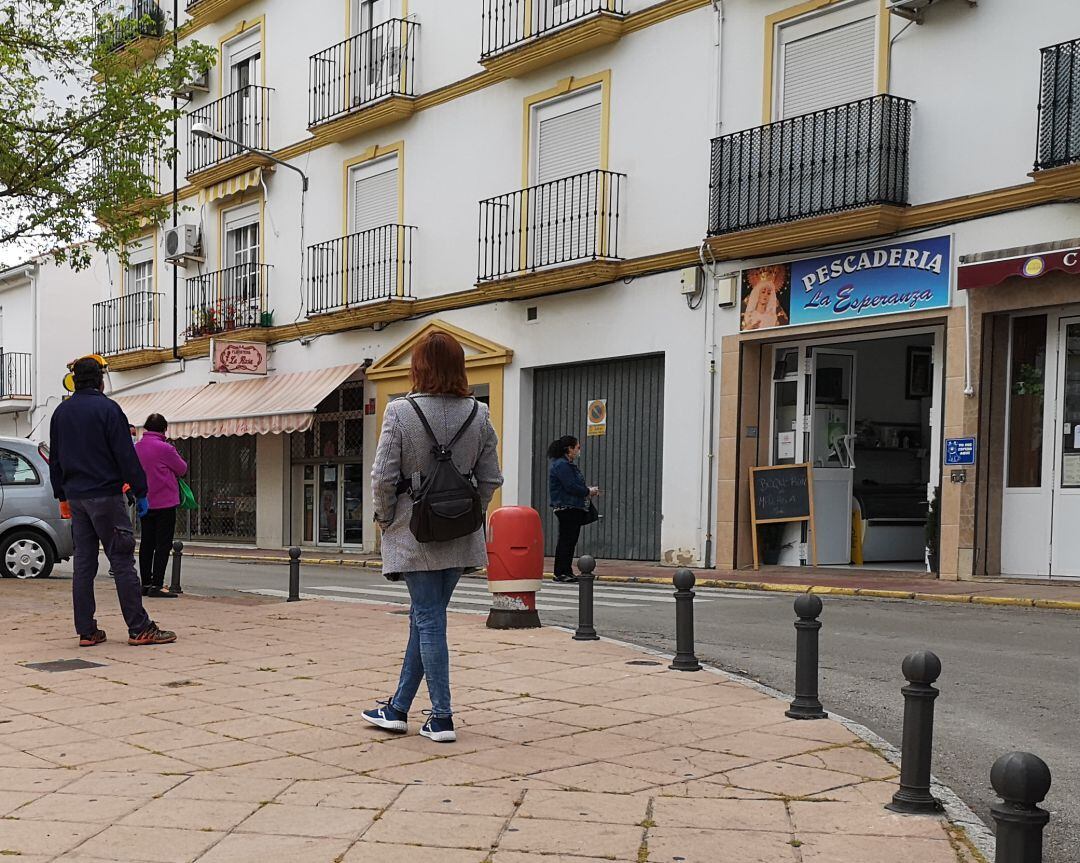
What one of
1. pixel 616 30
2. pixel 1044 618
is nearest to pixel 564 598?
pixel 1044 618

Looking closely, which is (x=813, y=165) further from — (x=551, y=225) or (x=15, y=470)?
(x=15, y=470)

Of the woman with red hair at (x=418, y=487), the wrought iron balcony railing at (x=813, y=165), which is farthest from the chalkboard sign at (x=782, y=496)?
the woman with red hair at (x=418, y=487)

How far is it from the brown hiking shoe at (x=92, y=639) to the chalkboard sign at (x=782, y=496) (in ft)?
31.2

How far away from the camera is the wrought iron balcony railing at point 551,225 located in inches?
703

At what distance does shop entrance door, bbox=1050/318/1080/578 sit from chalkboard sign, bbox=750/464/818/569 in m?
3.28

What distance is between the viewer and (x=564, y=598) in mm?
12805

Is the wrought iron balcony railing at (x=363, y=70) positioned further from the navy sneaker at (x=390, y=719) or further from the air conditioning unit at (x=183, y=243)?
the navy sneaker at (x=390, y=719)

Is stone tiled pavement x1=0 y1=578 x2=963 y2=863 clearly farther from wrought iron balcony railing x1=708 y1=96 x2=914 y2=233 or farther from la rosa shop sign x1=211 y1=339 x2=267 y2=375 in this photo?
la rosa shop sign x1=211 y1=339 x2=267 y2=375

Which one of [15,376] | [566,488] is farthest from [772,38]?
[15,376]

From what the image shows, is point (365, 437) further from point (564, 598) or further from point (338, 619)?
point (338, 619)

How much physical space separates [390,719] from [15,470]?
10.8 m

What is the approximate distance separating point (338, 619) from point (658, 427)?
8.13m

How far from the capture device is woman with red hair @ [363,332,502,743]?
5.59 meters

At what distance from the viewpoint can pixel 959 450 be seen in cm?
1374
